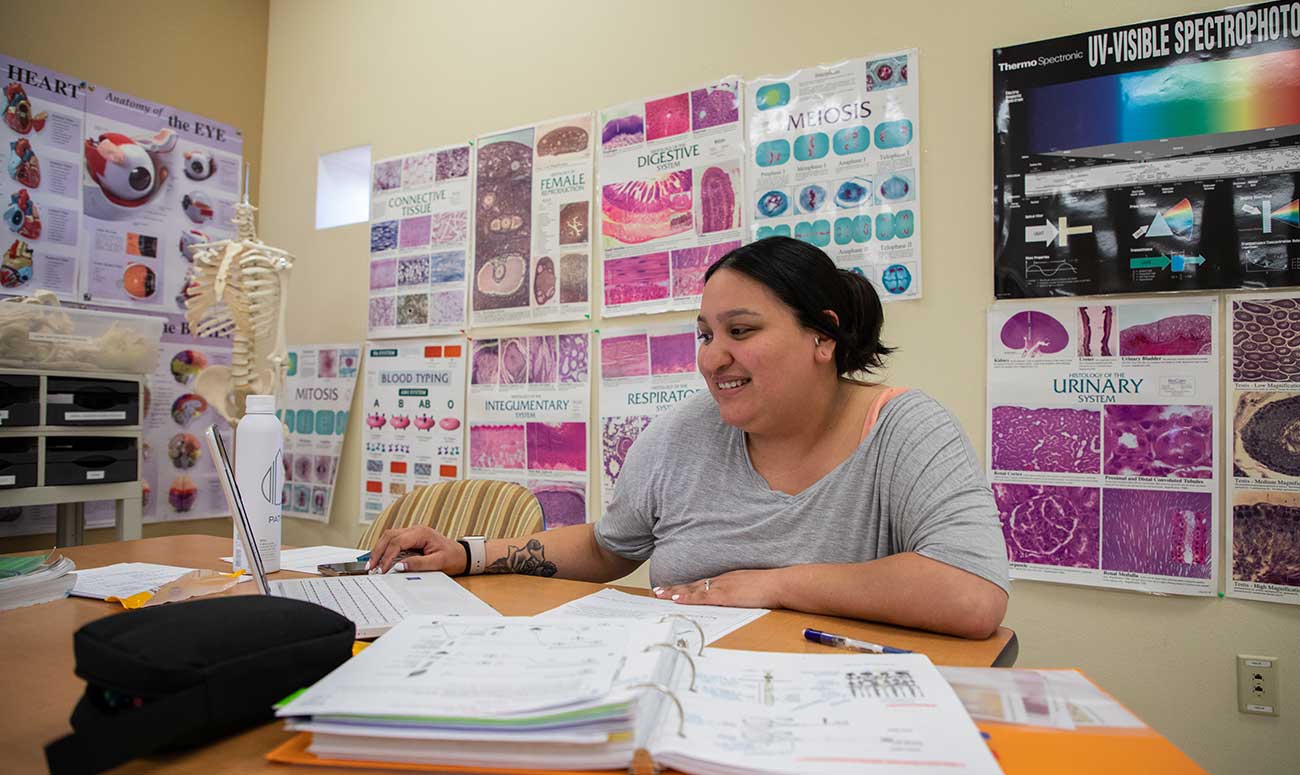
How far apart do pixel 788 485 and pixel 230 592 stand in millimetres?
899

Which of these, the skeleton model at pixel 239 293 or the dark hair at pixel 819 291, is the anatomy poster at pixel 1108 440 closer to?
the dark hair at pixel 819 291

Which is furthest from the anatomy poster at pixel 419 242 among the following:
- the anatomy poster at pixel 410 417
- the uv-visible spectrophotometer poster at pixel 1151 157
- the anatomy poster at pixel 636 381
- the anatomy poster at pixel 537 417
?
the uv-visible spectrophotometer poster at pixel 1151 157

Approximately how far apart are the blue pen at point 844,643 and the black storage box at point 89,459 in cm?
245

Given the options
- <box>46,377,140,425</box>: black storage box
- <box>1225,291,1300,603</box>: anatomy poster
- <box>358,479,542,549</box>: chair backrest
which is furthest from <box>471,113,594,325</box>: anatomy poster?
<box>1225,291,1300,603</box>: anatomy poster

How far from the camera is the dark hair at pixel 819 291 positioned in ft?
4.48

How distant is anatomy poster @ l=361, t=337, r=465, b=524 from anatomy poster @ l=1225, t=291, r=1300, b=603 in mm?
2281

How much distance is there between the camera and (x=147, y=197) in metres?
3.04

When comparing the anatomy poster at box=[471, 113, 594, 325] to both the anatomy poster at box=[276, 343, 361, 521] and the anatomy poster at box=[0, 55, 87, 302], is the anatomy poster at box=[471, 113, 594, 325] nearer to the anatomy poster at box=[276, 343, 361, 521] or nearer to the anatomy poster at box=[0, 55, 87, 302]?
the anatomy poster at box=[276, 343, 361, 521]

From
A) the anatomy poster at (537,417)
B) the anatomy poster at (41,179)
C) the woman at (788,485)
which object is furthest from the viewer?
the anatomy poster at (41,179)

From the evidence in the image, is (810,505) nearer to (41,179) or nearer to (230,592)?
(230,592)

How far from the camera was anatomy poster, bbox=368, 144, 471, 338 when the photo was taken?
2.87 metres

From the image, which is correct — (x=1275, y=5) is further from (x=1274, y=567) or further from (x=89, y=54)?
(x=89, y=54)

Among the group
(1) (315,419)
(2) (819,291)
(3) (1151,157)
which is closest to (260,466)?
(2) (819,291)

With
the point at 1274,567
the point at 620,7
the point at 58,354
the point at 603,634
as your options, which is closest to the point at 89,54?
the point at 58,354
